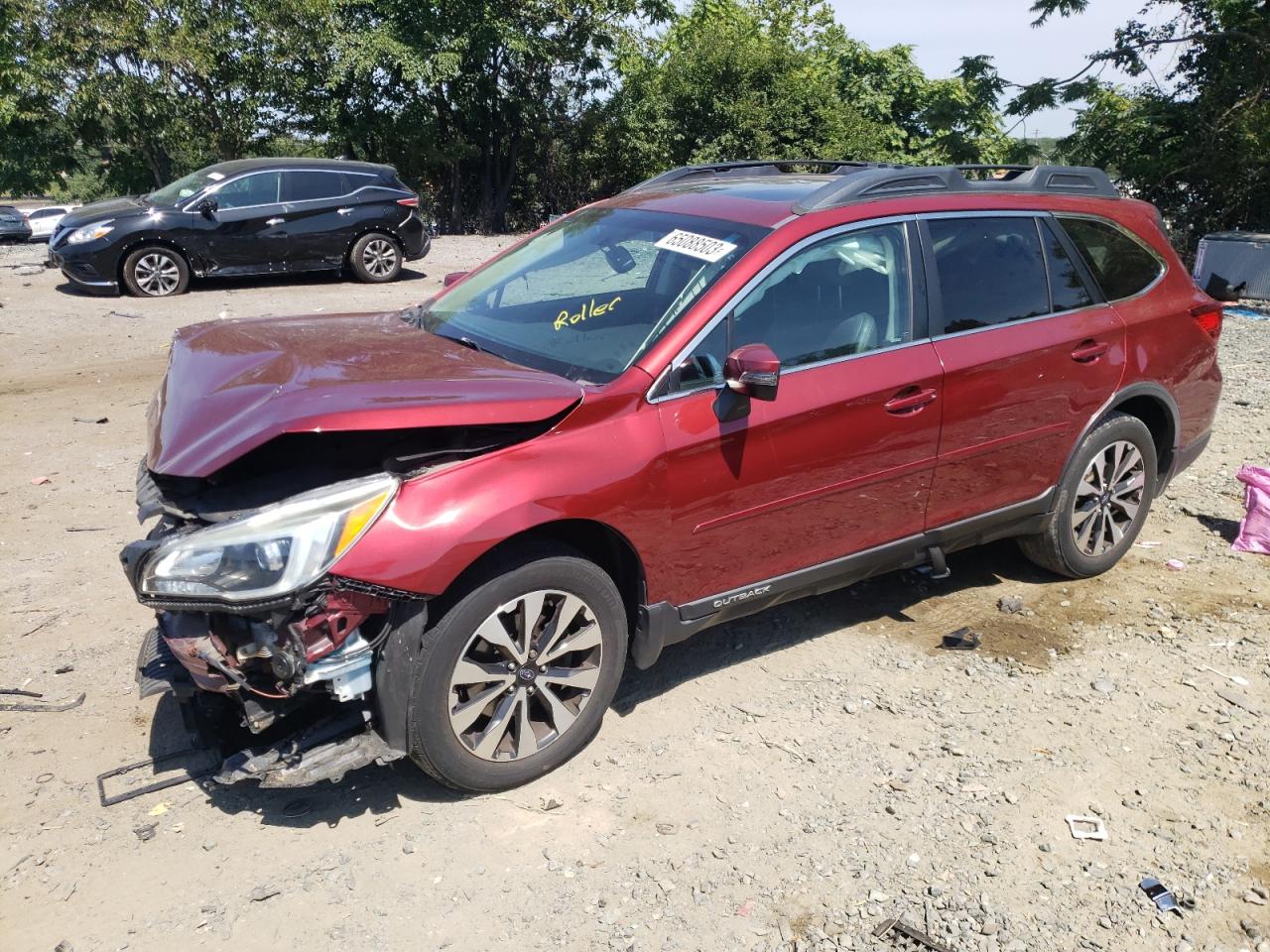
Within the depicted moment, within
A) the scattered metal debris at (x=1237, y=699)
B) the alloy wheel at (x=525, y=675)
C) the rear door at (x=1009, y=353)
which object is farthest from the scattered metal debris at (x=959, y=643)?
the alloy wheel at (x=525, y=675)

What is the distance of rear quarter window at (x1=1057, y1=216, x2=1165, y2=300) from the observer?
16.4 feet

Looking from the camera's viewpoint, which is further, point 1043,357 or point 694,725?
point 1043,357

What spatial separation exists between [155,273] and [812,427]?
11.5m

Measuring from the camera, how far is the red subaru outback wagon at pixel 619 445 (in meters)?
3.14

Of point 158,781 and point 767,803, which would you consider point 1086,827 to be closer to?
point 767,803

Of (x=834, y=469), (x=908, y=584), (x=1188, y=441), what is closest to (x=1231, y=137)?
(x=1188, y=441)

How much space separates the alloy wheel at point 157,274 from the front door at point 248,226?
1.48 ft

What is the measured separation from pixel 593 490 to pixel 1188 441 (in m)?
3.66

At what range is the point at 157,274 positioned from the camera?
43.1ft

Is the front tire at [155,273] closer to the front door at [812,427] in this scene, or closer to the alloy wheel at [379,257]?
the alloy wheel at [379,257]

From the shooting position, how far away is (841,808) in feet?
11.8

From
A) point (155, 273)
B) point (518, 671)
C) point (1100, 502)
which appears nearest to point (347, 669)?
point (518, 671)

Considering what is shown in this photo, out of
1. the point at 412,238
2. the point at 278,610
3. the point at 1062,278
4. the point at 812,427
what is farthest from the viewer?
the point at 412,238

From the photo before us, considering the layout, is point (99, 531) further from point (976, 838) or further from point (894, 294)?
point (976, 838)
